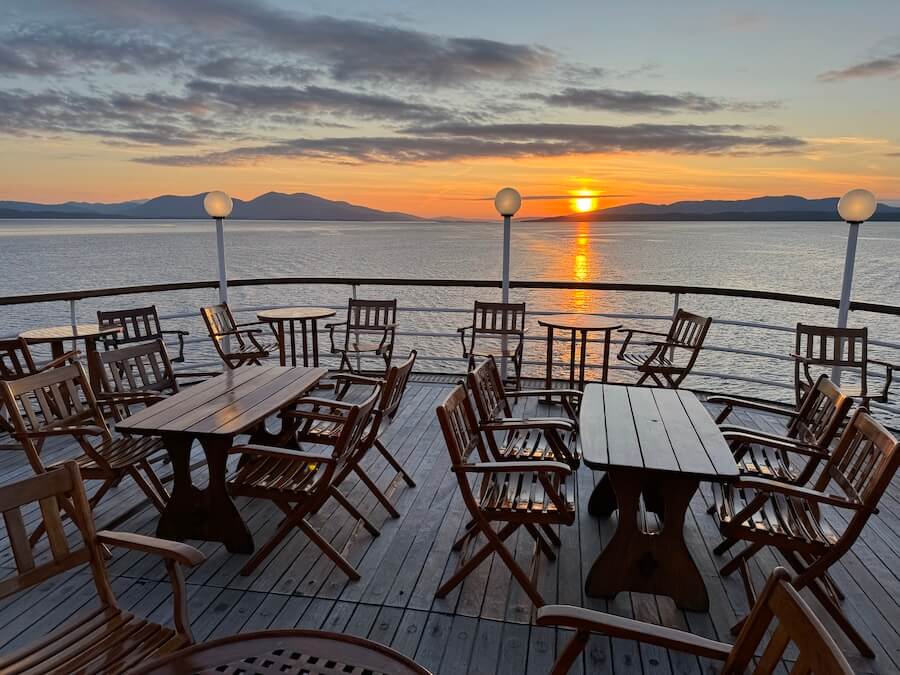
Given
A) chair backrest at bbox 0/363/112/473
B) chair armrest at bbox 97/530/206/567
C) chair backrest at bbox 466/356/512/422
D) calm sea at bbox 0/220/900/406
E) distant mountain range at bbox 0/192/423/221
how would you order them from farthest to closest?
distant mountain range at bbox 0/192/423/221, calm sea at bbox 0/220/900/406, chair backrest at bbox 466/356/512/422, chair backrest at bbox 0/363/112/473, chair armrest at bbox 97/530/206/567

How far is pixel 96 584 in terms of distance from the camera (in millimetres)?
1436

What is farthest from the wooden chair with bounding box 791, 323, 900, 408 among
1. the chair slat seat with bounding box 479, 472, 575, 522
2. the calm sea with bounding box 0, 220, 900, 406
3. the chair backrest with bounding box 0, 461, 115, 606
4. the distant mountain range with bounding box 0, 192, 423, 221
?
the distant mountain range with bounding box 0, 192, 423, 221

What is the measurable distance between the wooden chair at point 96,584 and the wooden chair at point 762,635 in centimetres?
96

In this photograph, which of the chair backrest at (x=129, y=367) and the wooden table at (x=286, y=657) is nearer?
the wooden table at (x=286, y=657)

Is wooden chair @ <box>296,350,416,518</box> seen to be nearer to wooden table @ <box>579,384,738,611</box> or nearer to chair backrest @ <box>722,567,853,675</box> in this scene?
wooden table @ <box>579,384,738,611</box>

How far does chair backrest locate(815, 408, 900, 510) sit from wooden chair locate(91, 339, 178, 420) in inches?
130

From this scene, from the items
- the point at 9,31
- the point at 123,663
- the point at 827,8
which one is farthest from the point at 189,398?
the point at 9,31

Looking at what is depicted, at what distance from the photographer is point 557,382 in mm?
5945

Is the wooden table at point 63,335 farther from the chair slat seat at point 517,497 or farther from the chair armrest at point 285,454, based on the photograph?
the chair slat seat at point 517,497

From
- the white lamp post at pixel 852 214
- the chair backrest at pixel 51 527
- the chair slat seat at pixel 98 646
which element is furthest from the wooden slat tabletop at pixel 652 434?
the white lamp post at pixel 852 214

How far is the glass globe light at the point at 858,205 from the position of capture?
4.59 m

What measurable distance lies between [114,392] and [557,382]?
4.28 meters

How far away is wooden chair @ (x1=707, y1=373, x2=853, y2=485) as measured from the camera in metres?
2.39

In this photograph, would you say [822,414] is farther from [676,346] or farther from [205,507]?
[205,507]
